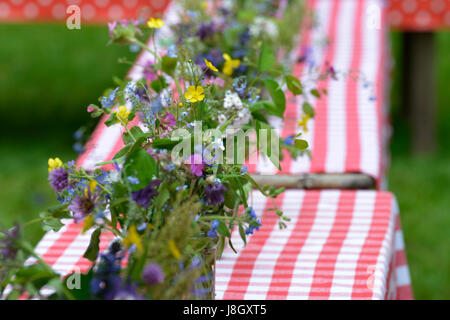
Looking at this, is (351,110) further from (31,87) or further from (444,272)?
(31,87)

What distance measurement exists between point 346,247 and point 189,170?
20.7 inches

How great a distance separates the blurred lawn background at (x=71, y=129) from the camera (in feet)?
11.3

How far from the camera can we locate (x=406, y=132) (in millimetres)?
4949

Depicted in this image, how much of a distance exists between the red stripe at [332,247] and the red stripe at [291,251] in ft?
0.15

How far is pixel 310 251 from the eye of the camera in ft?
4.66

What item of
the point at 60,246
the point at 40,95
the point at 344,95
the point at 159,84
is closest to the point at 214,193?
the point at 159,84

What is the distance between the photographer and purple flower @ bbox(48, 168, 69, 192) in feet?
3.39

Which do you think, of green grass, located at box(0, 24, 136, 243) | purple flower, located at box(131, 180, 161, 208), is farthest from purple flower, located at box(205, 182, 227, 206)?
green grass, located at box(0, 24, 136, 243)

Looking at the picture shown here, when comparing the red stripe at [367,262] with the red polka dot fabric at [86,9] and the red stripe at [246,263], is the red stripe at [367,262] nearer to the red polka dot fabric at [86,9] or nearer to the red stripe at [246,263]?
the red stripe at [246,263]

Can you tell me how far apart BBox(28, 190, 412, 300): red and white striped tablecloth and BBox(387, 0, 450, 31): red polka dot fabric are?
7.30ft

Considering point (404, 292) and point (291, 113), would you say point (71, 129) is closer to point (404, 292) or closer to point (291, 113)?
point (291, 113)

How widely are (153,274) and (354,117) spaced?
1.47 meters
